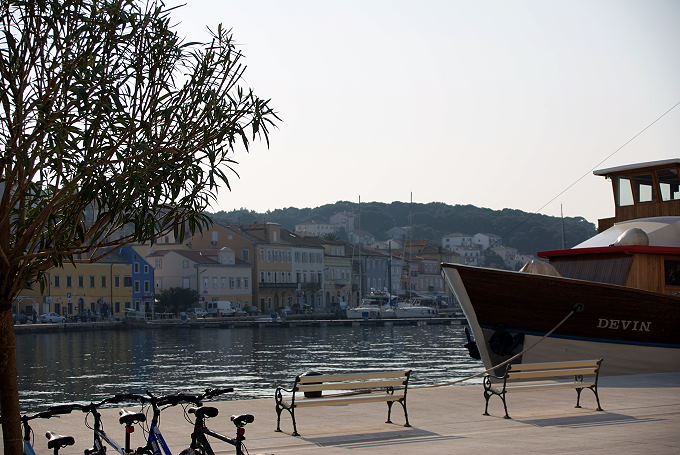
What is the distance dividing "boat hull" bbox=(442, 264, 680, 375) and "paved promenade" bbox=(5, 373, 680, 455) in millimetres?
5078

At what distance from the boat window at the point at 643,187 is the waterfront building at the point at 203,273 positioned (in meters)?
85.6

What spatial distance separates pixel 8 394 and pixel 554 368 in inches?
405

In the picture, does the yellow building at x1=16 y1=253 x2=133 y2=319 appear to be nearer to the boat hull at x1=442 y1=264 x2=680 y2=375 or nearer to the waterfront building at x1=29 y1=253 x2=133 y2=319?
the waterfront building at x1=29 y1=253 x2=133 y2=319

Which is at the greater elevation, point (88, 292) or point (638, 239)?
point (88, 292)

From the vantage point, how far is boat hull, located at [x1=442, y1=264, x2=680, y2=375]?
914 inches

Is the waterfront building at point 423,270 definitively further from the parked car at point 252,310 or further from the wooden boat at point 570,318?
the wooden boat at point 570,318

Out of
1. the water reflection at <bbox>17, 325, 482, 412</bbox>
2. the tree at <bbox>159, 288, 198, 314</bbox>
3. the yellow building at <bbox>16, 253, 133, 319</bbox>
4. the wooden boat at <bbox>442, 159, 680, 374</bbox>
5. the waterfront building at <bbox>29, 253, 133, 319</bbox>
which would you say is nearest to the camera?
the wooden boat at <bbox>442, 159, 680, 374</bbox>

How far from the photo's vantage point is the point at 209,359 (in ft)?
192

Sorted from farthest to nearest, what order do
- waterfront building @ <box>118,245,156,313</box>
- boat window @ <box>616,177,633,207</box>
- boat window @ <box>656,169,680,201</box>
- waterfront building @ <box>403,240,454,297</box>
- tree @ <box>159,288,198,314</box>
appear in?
waterfront building @ <box>403,240,454,297</box>, tree @ <box>159,288,198,314</box>, waterfront building @ <box>118,245,156,313</box>, boat window @ <box>616,177,633,207</box>, boat window @ <box>656,169,680,201</box>

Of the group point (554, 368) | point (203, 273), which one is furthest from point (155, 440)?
point (203, 273)

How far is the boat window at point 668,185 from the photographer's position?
27266 millimetres

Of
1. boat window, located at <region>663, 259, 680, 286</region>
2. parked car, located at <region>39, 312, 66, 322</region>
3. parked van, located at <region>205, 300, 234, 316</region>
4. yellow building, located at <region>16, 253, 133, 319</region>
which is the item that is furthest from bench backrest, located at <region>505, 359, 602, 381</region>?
parked van, located at <region>205, 300, 234, 316</region>

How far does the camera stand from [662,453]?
11.5 metres

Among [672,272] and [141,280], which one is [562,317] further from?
[141,280]
